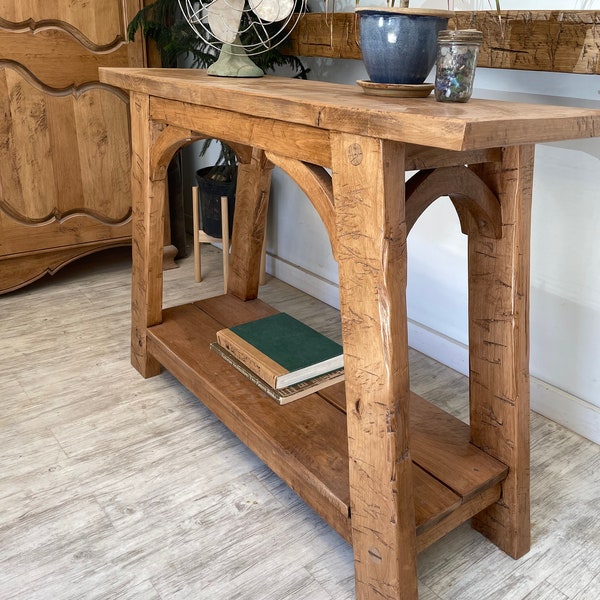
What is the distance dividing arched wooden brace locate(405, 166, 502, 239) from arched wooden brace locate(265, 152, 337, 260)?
0.12m

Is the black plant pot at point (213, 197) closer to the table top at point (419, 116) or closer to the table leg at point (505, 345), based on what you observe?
the table top at point (419, 116)

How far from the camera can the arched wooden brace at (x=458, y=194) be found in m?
0.98

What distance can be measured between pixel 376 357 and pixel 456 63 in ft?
1.55

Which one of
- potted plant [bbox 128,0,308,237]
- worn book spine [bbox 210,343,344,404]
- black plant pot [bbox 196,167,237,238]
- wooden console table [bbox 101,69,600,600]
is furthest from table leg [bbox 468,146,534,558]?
black plant pot [bbox 196,167,237,238]

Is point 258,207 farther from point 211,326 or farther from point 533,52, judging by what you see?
point 533,52

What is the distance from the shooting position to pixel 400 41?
0.98m

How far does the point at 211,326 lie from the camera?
69.0 inches

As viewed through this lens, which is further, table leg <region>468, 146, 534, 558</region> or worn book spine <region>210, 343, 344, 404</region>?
worn book spine <region>210, 343, 344, 404</region>

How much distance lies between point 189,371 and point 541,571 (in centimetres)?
89

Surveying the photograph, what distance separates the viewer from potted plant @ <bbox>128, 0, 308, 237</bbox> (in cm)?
209

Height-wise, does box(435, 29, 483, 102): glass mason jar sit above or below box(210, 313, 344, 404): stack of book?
above

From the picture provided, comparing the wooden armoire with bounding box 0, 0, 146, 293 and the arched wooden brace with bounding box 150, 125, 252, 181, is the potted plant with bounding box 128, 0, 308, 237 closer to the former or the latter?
the wooden armoire with bounding box 0, 0, 146, 293

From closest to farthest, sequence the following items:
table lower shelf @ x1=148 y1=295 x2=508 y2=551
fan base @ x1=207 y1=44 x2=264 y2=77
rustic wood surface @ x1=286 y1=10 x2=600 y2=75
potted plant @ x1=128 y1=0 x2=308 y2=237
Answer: table lower shelf @ x1=148 y1=295 x2=508 y2=551
rustic wood surface @ x1=286 y1=10 x2=600 y2=75
fan base @ x1=207 y1=44 x2=264 y2=77
potted plant @ x1=128 y1=0 x2=308 y2=237

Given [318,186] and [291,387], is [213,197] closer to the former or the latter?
[291,387]
